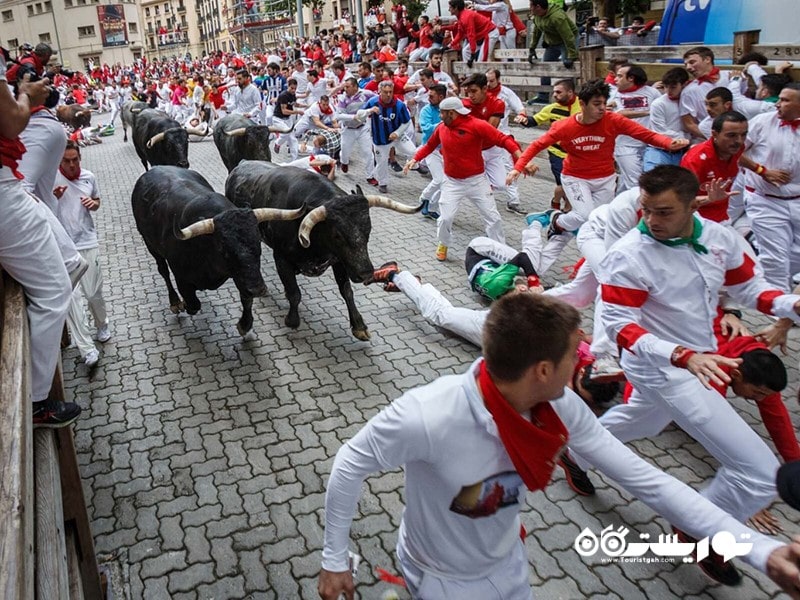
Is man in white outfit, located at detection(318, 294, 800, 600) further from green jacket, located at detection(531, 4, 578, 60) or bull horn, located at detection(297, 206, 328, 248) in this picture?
green jacket, located at detection(531, 4, 578, 60)

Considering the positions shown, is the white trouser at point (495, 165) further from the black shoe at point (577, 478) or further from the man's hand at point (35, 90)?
the man's hand at point (35, 90)

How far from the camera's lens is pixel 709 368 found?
3051 mm

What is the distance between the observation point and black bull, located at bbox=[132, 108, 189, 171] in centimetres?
1238

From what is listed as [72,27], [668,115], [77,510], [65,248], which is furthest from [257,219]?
[72,27]

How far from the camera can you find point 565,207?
1002cm

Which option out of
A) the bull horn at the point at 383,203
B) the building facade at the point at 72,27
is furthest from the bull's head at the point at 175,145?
the building facade at the point at 72,27

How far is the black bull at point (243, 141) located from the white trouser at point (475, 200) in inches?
170

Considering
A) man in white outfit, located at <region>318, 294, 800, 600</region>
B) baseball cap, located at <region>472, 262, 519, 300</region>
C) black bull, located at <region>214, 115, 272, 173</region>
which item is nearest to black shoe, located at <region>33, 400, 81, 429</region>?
man in white outfit, located at <region>318, 294, 800, 600</region>

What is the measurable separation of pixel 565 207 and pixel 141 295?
6387 millimetres

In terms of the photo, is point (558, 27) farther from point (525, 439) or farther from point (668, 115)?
point (525, 439)

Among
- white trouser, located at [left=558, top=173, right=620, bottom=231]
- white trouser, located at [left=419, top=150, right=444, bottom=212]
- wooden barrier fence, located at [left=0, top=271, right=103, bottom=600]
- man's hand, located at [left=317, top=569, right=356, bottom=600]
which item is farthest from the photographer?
white trouser, located at [left=419, top=150, right=444, bottom=212]

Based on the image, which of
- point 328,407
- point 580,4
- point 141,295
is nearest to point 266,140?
point 141,295

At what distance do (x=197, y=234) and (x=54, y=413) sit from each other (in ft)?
9.49

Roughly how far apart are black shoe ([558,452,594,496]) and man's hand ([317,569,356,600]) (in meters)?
2.13
